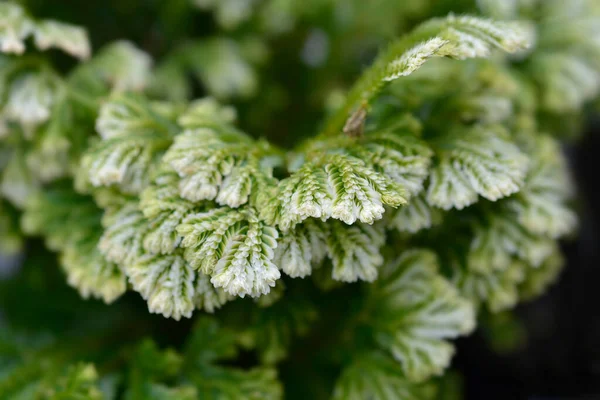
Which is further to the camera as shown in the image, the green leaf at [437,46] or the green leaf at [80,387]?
the green leaf at [80,387]

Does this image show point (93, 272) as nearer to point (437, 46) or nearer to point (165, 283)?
point (165, 283)

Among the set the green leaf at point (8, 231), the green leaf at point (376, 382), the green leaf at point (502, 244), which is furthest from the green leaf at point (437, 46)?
the green leaf at point (8, 231)

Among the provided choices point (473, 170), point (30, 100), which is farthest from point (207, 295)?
point (30, 100)

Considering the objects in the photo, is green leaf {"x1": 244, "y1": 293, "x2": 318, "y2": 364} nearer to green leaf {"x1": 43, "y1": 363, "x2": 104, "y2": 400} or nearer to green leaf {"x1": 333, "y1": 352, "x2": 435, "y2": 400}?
green leaf {"x1": 333, "y1": 352, "x2": 435, "y2": 400}

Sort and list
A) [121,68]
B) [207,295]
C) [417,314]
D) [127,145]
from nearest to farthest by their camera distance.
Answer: [207,295] → [127,145] → [417,314] → [121,68]

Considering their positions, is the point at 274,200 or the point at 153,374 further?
the point at 153,374

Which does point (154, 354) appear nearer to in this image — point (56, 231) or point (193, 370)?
point (193, 370)

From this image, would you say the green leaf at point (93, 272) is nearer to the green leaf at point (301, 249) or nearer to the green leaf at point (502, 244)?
the green leaf at point (301, 249)

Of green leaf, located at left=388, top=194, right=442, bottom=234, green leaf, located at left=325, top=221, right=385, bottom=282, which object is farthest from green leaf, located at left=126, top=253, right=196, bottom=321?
green leaf, located at left=388, top=194, right=442, bottom=234
